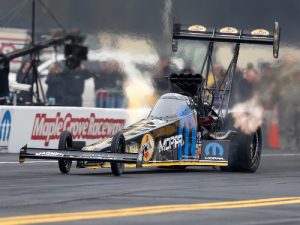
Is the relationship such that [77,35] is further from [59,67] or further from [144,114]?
[144,114]

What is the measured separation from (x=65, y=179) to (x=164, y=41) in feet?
50.9

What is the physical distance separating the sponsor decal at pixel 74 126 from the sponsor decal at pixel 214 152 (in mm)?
8188

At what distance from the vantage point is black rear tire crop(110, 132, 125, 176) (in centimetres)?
1845

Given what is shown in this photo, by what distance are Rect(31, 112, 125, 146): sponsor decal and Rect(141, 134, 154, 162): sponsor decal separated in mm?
9262

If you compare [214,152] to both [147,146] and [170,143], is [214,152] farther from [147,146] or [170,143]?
[147,146]

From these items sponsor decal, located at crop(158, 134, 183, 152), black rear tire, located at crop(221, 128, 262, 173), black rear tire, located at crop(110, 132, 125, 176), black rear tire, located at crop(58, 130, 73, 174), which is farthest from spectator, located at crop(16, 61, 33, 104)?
black rear tire, located at crop(110, 132, 125, 176)

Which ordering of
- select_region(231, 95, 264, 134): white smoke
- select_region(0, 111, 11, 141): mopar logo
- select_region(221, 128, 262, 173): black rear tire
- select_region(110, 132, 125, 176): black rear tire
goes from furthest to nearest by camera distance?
1. select_region(0, 111, 11, 141): mopar logo
2. select_region(231, 95, 264, 134): white smoke
3. select_region(221, 128, 262, 173): black rear tire
4. select_region(110, 132, 125, 176): black rear tire

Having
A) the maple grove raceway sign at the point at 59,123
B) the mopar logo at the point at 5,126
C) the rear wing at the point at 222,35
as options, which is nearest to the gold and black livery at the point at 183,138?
the rear wing at the point at 222,35

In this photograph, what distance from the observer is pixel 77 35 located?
36094 mm

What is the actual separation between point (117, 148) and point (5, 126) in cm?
970

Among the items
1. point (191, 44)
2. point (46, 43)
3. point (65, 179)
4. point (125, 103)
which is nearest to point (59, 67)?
point (46, 43)

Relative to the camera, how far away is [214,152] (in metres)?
20.9

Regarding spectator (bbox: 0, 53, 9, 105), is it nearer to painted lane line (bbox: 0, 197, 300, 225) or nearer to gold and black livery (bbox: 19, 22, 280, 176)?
gold and black livery (bbox: 19, 22, 280, 176)

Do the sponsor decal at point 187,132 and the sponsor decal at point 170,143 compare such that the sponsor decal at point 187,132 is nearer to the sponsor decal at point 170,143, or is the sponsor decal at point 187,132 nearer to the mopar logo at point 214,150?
the sponsor decal at point 170,143
